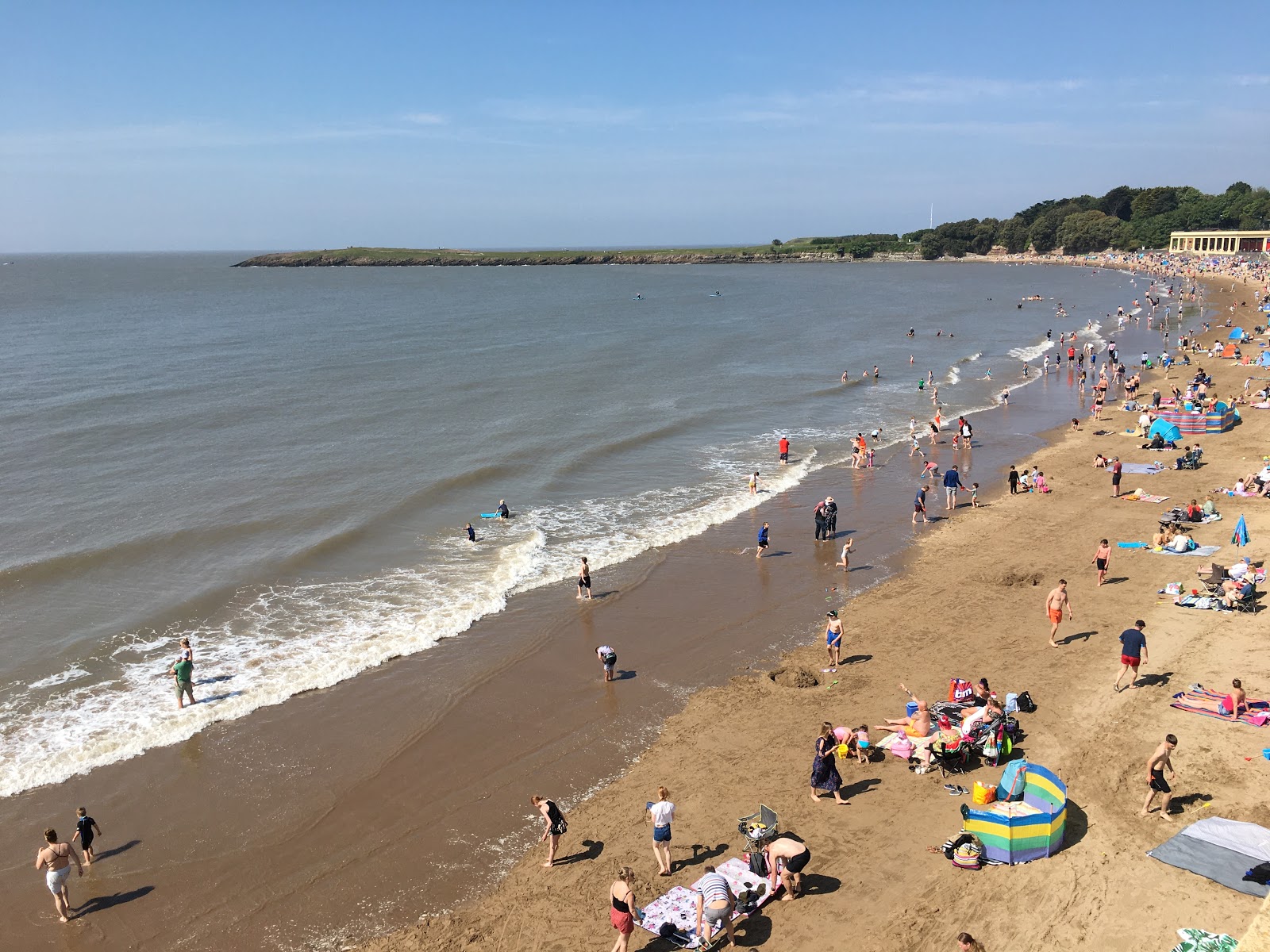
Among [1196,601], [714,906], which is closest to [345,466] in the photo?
[714,906]

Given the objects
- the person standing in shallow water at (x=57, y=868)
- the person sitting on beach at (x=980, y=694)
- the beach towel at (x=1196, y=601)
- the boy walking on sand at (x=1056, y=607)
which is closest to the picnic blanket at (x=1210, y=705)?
the boy walking on sand at (x=1056, y=607)

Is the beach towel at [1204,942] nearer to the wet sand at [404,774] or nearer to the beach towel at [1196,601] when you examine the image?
the wet sand at [404,774]

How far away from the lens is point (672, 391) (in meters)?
46.0

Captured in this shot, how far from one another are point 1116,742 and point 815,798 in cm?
462

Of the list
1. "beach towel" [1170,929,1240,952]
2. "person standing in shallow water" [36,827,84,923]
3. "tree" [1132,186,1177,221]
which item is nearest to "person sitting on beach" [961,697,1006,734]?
"beach towel" [1170,929,1240,952]

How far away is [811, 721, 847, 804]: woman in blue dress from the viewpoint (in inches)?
467

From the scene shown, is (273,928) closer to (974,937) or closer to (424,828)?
(424,828)

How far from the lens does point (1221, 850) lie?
32.1 feet

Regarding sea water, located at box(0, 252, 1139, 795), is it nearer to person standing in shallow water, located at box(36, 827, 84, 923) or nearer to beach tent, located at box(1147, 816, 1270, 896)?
person standing in shallow water, located at box(36, 827, 84, 923)

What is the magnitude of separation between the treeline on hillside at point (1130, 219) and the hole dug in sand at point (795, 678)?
17022 cm

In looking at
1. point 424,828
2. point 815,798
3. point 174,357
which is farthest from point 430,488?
point 174,357

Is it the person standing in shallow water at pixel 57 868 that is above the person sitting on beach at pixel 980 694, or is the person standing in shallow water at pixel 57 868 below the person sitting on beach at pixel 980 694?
below

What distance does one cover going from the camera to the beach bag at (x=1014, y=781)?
1068 centimetres

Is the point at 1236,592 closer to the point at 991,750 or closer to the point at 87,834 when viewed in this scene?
the point at 991,750
